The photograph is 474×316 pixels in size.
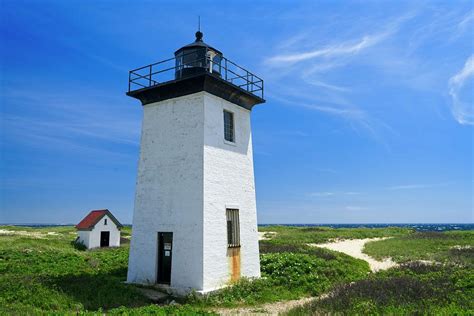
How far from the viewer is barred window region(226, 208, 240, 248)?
46.1 ft

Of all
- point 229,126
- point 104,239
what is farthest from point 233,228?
point 104,239

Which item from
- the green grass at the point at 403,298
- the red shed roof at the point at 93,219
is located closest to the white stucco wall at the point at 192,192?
the green grass at the point at 403,298

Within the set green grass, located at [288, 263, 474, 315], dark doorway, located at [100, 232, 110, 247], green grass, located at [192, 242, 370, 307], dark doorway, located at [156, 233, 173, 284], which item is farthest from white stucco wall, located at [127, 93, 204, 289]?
dark doorway, located at [100, 232, 110, 247]

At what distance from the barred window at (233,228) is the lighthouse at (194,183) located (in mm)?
39

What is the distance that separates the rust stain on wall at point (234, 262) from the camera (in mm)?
13617

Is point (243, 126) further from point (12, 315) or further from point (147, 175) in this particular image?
point (12, 315)

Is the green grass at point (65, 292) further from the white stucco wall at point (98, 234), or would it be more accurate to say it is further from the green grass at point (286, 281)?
the white stucco wall at point (98, 234)

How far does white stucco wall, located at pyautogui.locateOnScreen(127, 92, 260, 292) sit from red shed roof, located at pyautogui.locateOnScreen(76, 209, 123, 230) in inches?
862

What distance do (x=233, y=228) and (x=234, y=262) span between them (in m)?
1.32

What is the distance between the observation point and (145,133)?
48.8 feet

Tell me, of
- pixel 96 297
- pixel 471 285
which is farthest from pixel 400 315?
pixel 96 297

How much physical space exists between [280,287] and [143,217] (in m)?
6.12

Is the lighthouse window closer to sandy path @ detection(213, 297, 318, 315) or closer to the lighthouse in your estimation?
the lighthouse

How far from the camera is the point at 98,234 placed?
34.0m
